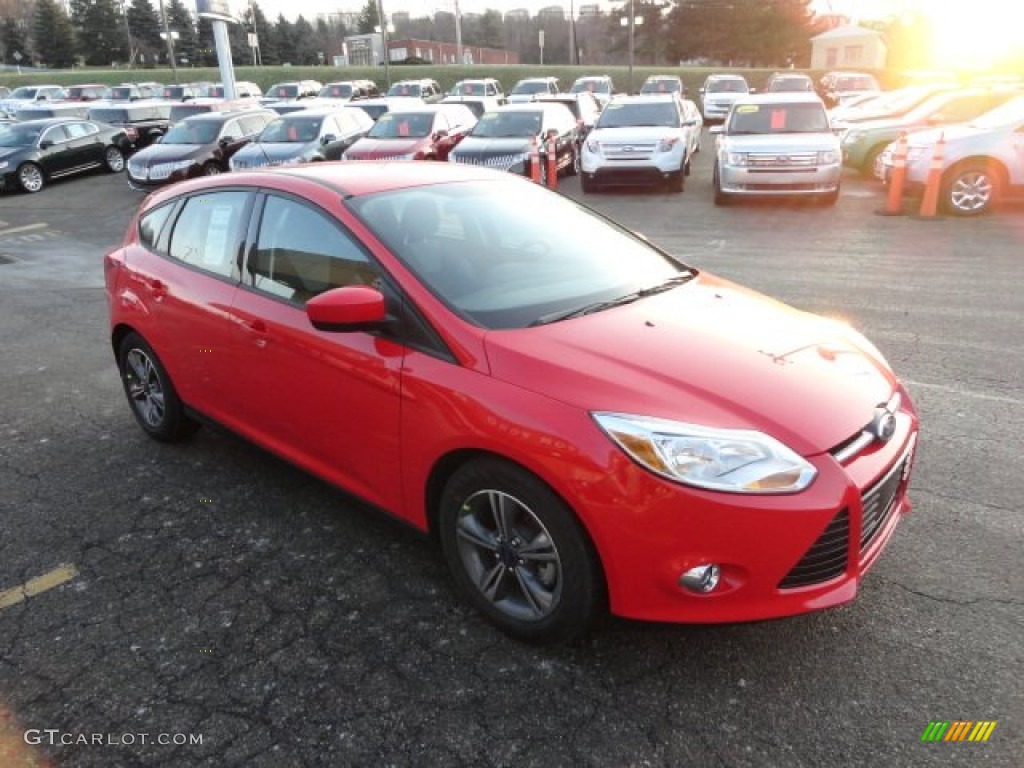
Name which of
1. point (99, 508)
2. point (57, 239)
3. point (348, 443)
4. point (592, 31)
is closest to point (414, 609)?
point (348, 443)

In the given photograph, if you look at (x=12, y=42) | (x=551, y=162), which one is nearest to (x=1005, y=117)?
(x=551, y=162)

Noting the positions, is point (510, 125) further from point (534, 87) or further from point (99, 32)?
point (99, 32)

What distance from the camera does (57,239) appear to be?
12961 mm

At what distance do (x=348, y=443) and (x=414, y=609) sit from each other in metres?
0.72

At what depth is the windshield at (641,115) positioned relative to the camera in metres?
14.7

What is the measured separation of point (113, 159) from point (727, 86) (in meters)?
20.9

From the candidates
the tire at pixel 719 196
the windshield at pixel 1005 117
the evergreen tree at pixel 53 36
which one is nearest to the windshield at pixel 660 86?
the tire at pixel 719 196

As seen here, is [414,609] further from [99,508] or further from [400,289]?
[99,508]

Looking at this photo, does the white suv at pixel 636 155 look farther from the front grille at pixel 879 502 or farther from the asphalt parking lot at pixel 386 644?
the front grille at pixel 879 502

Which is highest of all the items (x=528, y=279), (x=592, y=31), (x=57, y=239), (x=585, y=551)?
(x=592, y=31)

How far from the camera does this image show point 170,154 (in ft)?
51.8

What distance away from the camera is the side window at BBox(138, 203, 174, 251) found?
14.4 feet

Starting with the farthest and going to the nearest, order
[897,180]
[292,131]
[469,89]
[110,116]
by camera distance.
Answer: [469,89] < [110,116] < [292,131] < [897,180]

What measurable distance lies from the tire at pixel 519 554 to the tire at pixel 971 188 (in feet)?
35.7
